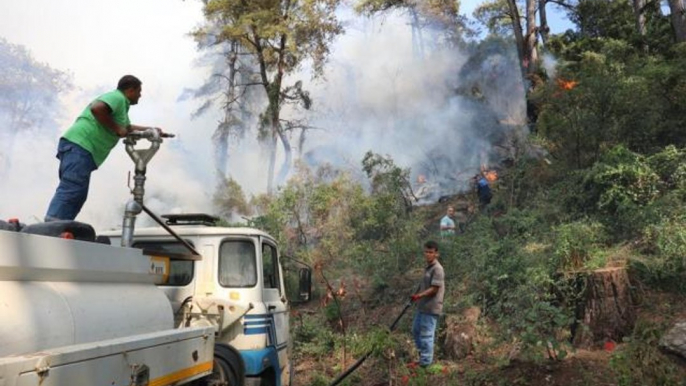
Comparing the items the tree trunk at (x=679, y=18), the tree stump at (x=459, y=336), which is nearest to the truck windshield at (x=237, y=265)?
the tree stump at (x=459, y=336)

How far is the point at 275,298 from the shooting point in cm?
561

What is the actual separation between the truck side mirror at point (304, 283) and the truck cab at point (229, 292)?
0.42m

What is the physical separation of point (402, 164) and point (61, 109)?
11781 mm

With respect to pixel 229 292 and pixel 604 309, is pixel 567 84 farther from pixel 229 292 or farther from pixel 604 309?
pixel 229 292

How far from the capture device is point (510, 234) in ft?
35.9

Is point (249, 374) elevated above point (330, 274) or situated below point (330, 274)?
below

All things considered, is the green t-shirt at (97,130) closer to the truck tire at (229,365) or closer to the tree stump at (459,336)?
the truck tire at (229,365)

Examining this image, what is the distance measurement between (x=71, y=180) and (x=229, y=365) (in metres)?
1.89

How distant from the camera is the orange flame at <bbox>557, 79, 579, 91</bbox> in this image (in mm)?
11338

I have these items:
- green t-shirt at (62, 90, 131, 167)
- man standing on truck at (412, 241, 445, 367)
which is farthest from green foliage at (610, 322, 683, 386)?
green t-shirt at (62, 90, 131, 167)

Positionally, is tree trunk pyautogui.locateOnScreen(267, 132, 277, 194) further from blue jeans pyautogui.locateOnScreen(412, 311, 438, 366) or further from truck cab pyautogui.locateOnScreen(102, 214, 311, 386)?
truck cab pyautogui.locateOnScreen(102, 214, 311, 386)

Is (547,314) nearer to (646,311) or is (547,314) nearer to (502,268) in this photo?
(646,311)

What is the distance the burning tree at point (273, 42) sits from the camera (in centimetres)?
1938

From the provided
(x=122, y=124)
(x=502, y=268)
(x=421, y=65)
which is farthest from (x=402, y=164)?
(x=122, y=124)
